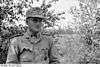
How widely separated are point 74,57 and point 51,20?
1.47m

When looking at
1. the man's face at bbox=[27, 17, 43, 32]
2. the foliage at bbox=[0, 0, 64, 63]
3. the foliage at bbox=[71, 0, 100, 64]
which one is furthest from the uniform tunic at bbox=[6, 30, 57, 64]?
the foliage at bbox=[71, 0, 100, 64]

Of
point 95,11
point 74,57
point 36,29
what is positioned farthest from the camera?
point 74,57

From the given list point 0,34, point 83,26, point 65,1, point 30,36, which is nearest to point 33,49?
point 30,36

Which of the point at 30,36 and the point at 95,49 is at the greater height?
the point at 30,36

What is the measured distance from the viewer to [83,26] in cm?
490

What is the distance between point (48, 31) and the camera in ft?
13.4

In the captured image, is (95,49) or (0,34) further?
(95,49)

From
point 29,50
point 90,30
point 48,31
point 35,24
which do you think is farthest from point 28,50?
point 90,30

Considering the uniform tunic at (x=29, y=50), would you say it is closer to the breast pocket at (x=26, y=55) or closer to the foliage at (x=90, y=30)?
the breast pocket at (x=26, y=55)

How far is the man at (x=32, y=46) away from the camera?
2.28m

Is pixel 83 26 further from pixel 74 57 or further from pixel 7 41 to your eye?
pixel 7 41

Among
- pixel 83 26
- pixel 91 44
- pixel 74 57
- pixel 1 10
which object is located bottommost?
pixel 74 57

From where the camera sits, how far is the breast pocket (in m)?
2.28

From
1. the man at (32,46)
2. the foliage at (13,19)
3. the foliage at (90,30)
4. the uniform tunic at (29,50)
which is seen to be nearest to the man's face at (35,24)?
the man at (32,46)
